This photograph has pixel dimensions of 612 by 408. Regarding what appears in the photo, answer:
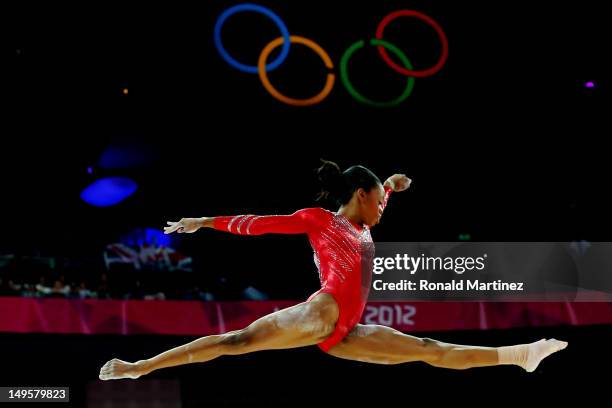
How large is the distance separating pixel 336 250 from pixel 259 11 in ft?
18.0

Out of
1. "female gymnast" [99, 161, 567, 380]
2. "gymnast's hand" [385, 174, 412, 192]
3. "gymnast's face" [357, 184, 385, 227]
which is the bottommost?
"female gymnast" [99, 161, 567, 380]

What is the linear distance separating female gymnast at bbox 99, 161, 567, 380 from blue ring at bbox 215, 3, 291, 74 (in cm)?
475

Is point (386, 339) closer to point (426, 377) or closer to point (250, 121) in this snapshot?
point (426, 377)

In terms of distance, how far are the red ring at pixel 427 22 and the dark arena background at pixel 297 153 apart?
8 centimetres

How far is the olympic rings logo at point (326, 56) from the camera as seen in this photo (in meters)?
8.35

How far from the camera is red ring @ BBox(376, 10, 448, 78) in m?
8.57

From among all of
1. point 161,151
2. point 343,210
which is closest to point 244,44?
point 161,151

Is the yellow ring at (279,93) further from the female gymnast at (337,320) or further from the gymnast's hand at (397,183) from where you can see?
the female gymnast at (337,320)

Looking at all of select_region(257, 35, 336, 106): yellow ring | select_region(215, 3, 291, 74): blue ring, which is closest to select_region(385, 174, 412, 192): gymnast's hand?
select_region(257, 35, 336, 106): yellow ring

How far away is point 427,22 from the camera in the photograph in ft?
29.2

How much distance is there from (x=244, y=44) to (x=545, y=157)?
408 centimetres

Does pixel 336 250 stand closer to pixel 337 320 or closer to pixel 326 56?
pixel 337 320

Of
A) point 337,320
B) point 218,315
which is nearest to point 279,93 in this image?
point 218,315

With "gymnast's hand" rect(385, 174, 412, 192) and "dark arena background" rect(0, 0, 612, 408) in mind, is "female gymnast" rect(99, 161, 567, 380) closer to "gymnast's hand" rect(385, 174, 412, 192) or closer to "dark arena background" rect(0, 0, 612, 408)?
"gymnast's hand" rect(385, 174, 412, 192)
